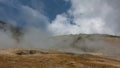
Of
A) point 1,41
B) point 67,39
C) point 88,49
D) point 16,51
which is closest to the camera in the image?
point 16,51

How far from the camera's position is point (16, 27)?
114188 millimetres

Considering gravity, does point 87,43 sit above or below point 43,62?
above

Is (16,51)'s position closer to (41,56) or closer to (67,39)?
(41,56)

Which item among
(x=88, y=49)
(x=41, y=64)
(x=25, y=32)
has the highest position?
(x=25, y=32)

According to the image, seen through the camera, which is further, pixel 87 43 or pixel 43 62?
pixel 87 43

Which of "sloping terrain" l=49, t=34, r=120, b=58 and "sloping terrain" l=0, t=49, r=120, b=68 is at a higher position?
"sloping terrain" l=49, t=34, r=120, b=58

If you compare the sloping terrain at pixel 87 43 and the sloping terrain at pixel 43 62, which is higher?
the sloping terrain at pixel 87 43

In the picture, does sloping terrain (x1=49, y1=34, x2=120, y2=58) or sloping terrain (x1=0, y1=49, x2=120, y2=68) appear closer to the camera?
sloping terrain (x1=0, y1=49, x2=120, y2=68)

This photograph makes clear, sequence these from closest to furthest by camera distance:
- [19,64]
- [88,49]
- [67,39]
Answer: [19,64]
[88,49]
[67,39]

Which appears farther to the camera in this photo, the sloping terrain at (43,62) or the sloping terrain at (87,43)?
the sloping terrain at (87,43)

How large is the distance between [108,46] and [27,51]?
63.7m

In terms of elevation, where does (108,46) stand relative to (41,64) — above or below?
above

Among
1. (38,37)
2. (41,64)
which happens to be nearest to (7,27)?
(38,37)

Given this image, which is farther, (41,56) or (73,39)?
(73,39)
